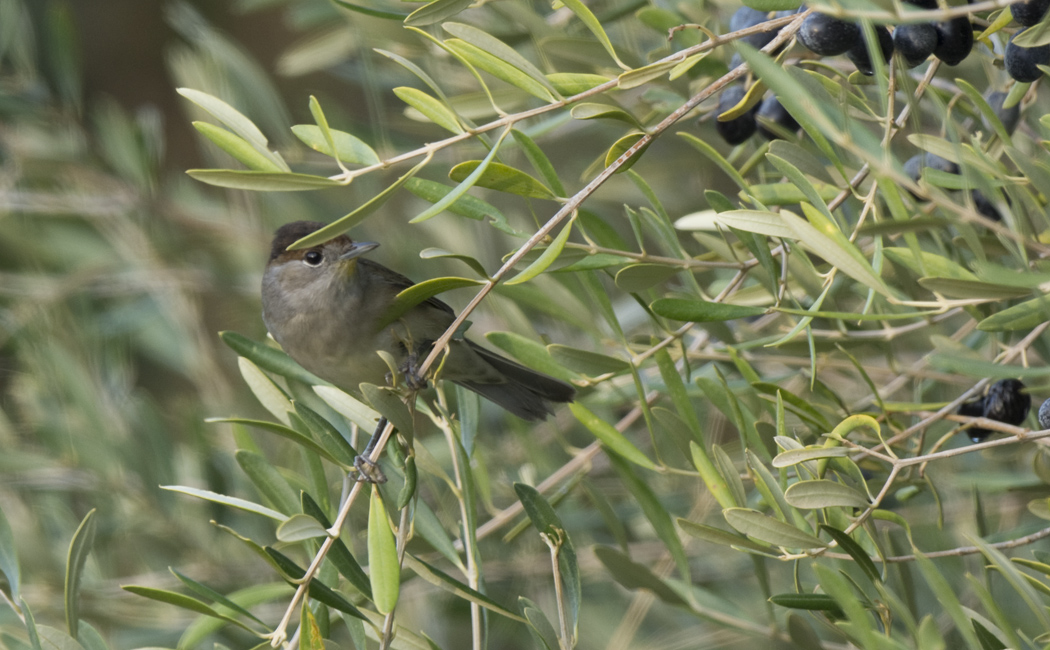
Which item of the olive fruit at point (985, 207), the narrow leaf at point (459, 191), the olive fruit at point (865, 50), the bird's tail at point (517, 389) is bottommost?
the bird's tail at point (517, 389)

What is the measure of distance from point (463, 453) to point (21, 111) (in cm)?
356

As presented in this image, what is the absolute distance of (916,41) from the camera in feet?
6.64

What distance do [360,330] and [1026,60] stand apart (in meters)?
2.23

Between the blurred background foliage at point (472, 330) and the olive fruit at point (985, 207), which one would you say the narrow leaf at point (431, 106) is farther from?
the olive fruit at point (985, 207)

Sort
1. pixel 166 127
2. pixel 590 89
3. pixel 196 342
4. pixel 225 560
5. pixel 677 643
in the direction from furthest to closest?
pixel 166 127 → pixel 196 342 → pixel 225 560 → pixel 677 643 → pixel 590 89

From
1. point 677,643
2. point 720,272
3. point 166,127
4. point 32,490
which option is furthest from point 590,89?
point 166,127

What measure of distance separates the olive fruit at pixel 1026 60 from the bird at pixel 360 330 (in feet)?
5.77

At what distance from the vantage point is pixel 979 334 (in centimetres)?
265

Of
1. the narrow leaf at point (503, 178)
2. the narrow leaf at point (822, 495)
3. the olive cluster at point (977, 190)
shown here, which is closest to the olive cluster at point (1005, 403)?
the olive cluster at point (977, 190)

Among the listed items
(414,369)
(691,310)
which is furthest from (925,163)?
(414,369)

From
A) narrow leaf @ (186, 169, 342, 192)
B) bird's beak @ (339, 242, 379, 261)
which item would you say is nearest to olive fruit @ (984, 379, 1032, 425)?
narrow leaf @ (186, 169, 342, 192)

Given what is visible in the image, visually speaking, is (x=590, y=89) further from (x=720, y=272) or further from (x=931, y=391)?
(x=931, y=391)

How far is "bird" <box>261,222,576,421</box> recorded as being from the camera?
11.2ft

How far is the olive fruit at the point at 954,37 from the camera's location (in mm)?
2039
